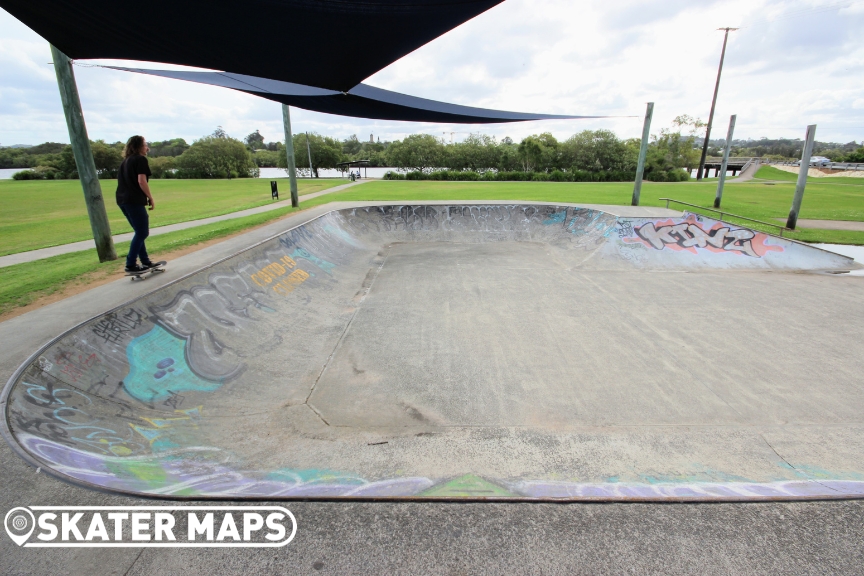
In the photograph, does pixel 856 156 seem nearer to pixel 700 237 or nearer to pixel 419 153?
pixel 419 153

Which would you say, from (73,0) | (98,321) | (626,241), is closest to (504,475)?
(98,321)

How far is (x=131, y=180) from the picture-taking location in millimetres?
5801

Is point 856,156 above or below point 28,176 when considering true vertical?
above

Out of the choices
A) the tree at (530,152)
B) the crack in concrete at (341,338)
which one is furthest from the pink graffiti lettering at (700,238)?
the tree at (530,152)

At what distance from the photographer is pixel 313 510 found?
259 centimetres

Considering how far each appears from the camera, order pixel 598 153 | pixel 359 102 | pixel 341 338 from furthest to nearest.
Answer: pixel 598 153 < pixel 359 102 < pixel 341 338

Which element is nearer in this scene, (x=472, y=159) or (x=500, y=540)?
(x=500, y=540)

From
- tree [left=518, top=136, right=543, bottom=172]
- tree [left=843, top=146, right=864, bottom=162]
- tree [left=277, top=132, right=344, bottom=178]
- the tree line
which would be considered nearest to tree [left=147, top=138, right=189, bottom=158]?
the tree line

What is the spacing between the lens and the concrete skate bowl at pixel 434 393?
3.08m

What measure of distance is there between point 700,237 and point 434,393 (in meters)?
11.8

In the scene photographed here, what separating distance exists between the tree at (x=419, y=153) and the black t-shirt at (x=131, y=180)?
56297mm

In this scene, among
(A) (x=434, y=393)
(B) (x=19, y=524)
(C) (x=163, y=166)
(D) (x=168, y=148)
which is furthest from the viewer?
(D) (x=168, y=148)

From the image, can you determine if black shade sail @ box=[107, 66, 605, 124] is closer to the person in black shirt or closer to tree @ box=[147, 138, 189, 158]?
the person in black shirt

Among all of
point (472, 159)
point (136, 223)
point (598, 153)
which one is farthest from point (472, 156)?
point (136, 223)
